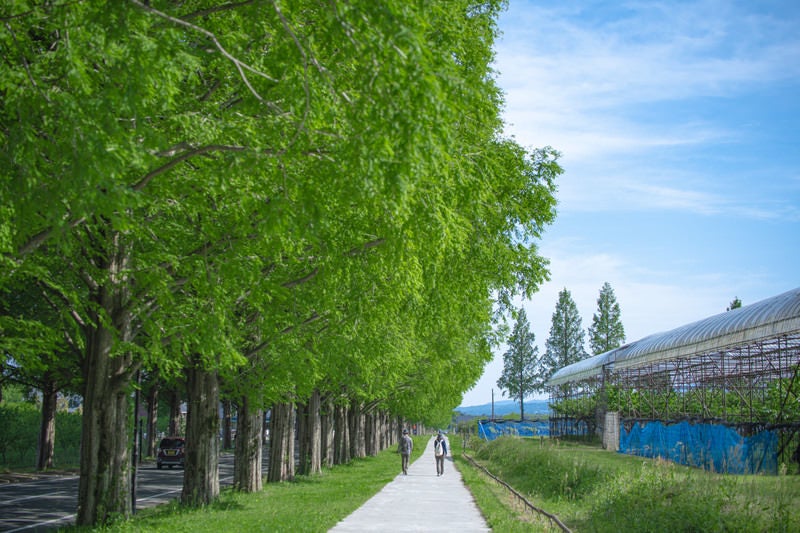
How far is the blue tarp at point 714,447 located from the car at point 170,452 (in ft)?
77.8

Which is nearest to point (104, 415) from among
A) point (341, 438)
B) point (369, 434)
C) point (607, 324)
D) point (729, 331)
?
point (729, 331)

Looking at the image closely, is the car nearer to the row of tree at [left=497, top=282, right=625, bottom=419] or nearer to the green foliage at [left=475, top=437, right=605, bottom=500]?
the green foliage at [left=475, top=437, right=605, bottom=500]

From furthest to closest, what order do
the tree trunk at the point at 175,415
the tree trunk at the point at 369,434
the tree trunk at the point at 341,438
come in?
the tree trunk at the point at 369,434 < the tree trunk at the point at 175,415 < the tree trunk at the point at 341,438

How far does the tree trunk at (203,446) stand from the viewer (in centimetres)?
2009

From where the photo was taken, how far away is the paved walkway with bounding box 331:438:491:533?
16.5 metres

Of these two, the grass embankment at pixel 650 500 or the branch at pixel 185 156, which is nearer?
the branch at pixel 185 156

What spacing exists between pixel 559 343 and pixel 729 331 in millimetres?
104337

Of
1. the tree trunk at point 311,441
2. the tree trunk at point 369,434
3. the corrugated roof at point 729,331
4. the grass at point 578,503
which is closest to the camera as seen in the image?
the grass at point 578,503

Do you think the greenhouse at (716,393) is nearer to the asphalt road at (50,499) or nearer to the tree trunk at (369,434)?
the asphalt road at (50,499)

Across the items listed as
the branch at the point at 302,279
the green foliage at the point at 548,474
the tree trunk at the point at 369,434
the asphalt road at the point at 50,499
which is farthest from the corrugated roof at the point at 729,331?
the tree trunk at the point at 369,434

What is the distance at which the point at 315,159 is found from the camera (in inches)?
409

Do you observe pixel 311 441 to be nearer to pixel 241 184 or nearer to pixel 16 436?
pixel 16 436

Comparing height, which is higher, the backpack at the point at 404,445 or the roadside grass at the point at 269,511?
the backpack at the point at 404,445

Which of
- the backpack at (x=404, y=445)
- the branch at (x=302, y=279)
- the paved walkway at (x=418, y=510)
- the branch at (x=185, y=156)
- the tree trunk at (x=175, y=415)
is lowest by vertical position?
the paved walkway at (x=418, y=510)
